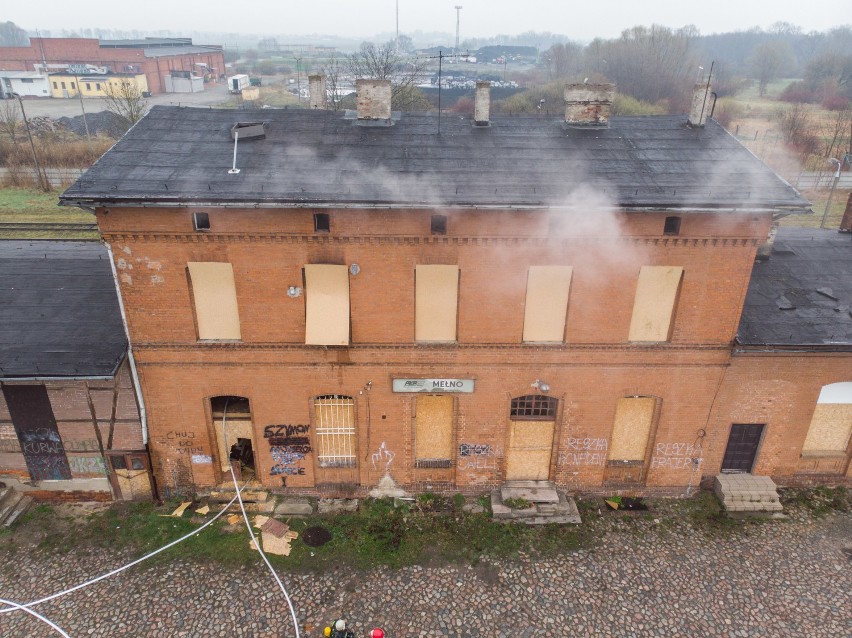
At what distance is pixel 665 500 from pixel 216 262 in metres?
12.7

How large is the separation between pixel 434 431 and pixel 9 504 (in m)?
10.7

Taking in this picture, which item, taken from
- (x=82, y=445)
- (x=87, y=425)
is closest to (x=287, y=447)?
(x=87, y=425)

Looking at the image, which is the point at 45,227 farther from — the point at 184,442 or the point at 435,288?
the point at 435,288

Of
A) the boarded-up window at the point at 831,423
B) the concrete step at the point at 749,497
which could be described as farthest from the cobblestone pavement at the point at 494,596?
the boarded-up window at the point at 831,423

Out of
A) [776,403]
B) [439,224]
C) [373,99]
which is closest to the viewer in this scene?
[439,224]

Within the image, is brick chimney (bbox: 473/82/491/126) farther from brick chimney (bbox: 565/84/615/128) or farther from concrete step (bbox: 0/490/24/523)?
concrete step (bbox: 0/490/24/523)

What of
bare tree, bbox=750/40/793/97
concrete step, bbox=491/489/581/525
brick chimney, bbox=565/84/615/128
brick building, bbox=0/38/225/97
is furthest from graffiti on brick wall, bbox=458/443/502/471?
bare tree, bbox=750/40/793/97

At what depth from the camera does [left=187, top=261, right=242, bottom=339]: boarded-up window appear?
40.8ft

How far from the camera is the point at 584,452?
47.3ft

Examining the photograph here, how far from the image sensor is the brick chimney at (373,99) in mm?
14297

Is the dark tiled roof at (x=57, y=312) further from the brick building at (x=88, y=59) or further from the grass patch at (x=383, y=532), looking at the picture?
the brick building at (x=88, y=59)

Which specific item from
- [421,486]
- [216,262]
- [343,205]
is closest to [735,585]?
[421,486]

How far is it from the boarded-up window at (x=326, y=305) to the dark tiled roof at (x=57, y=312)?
4.49 m

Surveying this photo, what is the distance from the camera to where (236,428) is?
14.1 meters
